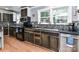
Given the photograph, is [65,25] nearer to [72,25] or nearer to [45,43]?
[72,25]

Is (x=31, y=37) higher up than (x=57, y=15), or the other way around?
(x=57, y=15)

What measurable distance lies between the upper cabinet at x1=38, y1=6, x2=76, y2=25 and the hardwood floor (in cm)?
47

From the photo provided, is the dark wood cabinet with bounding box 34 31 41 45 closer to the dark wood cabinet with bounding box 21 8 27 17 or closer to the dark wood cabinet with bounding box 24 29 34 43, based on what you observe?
the dark wood cabinet with bounding box 24 29 34 43

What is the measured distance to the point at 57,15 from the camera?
2.19 meters

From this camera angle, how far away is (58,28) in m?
2.14

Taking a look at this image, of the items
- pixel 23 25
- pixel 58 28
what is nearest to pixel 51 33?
pixel 58 28

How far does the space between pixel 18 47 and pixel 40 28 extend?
1.71ft

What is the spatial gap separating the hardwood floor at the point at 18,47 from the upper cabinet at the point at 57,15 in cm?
47

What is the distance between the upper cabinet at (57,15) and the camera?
2104 mm

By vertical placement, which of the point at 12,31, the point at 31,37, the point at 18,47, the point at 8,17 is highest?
the point at 8,17

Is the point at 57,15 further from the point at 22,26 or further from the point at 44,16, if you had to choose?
the point at 22,26

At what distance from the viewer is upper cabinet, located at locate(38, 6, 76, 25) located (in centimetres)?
210

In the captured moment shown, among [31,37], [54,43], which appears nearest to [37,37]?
[31,37]

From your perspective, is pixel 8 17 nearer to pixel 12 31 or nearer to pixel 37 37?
pixel 12 31
